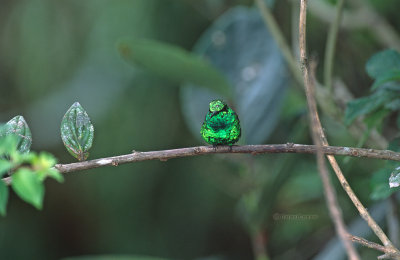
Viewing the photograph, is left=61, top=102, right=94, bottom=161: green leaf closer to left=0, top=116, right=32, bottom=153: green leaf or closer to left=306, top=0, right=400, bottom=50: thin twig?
left=0, top=116, right=32, bottom=153: green leaf

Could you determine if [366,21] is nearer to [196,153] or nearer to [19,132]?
[196,153]

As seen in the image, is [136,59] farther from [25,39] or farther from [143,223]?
[25,39]

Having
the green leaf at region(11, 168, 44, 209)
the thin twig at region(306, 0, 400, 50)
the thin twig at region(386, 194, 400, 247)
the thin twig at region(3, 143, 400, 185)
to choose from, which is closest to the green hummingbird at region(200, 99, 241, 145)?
the thin twig at region(3, 143, 400, 185)

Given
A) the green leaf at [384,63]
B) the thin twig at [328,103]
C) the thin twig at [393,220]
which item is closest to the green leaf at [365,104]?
the green leaf at [384,63]

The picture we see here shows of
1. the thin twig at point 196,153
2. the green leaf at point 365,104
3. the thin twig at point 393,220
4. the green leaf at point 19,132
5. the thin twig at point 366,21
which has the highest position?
the thin twig at point 366,21

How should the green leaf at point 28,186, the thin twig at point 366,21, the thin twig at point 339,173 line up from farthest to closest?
the thin twig at point 366,21 < the thin twig at point 339,173 < the green leaf at point 28,186

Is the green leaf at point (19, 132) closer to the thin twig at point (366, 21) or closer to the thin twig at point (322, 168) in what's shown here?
the thin twig at point (322, 168)

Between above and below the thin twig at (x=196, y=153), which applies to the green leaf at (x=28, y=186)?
below

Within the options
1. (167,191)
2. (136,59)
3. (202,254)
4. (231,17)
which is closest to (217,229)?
(202,254)
